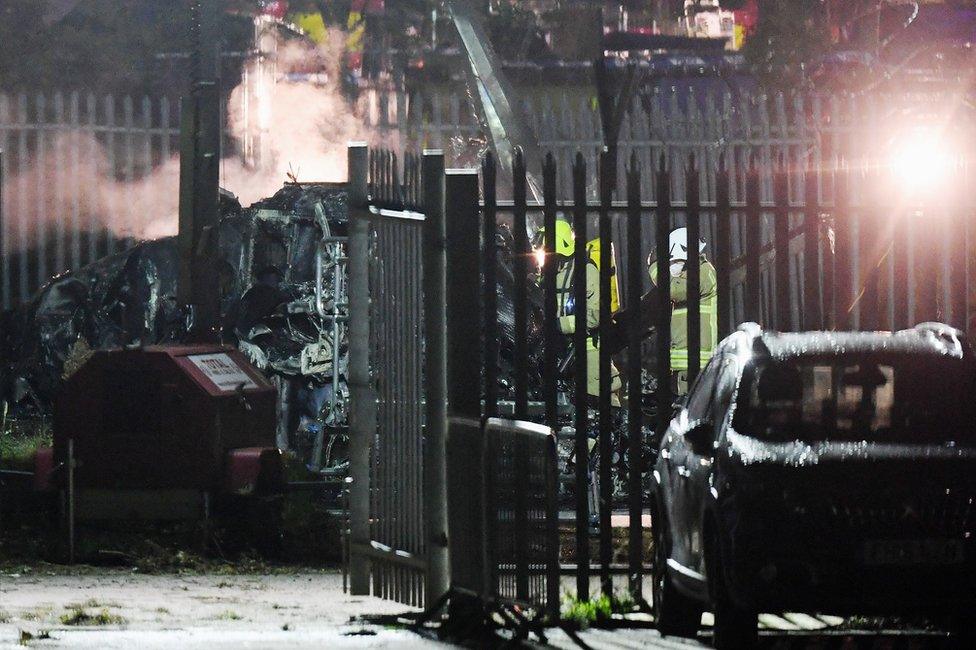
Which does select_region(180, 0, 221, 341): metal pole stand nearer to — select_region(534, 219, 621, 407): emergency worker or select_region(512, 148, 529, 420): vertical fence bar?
select_region(534, 219, 621, 407): emergency worker

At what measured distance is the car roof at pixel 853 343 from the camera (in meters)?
8.48

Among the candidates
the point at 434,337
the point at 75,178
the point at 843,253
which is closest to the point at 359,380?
the point at 434,337

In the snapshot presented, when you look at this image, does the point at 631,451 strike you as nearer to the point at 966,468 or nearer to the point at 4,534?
the point at 966,468

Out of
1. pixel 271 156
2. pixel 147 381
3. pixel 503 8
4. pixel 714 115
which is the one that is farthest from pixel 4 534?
pixel 503 8

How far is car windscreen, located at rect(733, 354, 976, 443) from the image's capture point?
8141 mm

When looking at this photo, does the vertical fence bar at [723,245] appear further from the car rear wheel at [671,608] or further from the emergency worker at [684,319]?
the emergency worker at [684,319]

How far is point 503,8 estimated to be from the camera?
115 ft

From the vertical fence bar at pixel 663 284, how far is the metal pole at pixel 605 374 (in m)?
0.25

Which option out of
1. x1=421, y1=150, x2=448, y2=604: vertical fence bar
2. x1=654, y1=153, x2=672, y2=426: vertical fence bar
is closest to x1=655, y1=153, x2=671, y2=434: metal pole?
x1=654, y1=153, x2=672, y2=426: vertical fence bar

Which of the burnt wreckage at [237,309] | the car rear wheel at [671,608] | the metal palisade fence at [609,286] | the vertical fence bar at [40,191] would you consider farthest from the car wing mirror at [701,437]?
the vertical fence bar at [40,191]

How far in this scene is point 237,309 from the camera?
20.3 metres

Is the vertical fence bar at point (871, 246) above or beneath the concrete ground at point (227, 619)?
above

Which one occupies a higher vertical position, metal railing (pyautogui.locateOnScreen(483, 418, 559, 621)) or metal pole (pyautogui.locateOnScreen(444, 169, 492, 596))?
metal pole (pyautogui.locateOnScreen(444, 169, 492, 596))

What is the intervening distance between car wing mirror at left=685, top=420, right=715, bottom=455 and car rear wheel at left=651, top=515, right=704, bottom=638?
1.00m
